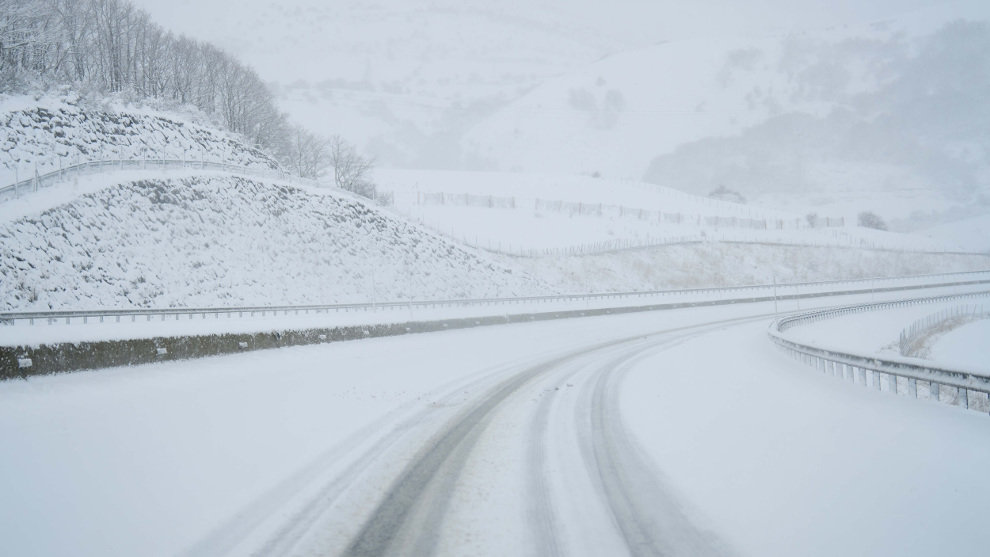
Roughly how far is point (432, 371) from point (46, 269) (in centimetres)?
2702

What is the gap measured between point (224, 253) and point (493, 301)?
65.6ft

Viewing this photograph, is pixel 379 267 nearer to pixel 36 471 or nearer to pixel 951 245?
pixel 36 471

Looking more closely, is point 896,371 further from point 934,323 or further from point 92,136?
point 92,136

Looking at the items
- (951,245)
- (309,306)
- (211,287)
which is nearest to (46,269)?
(211,287)

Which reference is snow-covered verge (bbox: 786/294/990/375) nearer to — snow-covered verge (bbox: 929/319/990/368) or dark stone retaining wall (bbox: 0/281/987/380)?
snow-covered verge (bbox: 929/319/990/368)

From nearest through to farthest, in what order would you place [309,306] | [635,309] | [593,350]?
[593,350]
[309,306]
[635,309]

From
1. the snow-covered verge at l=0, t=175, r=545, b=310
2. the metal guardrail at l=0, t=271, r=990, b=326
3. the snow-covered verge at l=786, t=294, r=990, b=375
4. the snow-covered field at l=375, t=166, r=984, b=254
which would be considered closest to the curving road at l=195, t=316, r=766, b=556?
the metal guardrail at l=0, t=271, r=990, b=326

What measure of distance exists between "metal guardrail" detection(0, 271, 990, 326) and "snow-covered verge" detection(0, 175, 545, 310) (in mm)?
4684

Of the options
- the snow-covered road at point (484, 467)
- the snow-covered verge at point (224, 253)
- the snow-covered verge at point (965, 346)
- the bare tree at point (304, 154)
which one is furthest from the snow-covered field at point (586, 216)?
the snow-covered road at point (484, 467)

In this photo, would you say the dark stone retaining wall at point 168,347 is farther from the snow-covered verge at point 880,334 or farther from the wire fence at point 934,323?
the wire fence at point 934,323

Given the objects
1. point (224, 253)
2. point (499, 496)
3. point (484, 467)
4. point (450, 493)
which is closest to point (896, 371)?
point (484, 467)

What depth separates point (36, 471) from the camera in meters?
8.16

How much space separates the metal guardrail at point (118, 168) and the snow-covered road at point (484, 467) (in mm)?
28506

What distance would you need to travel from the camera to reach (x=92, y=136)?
4819cm
